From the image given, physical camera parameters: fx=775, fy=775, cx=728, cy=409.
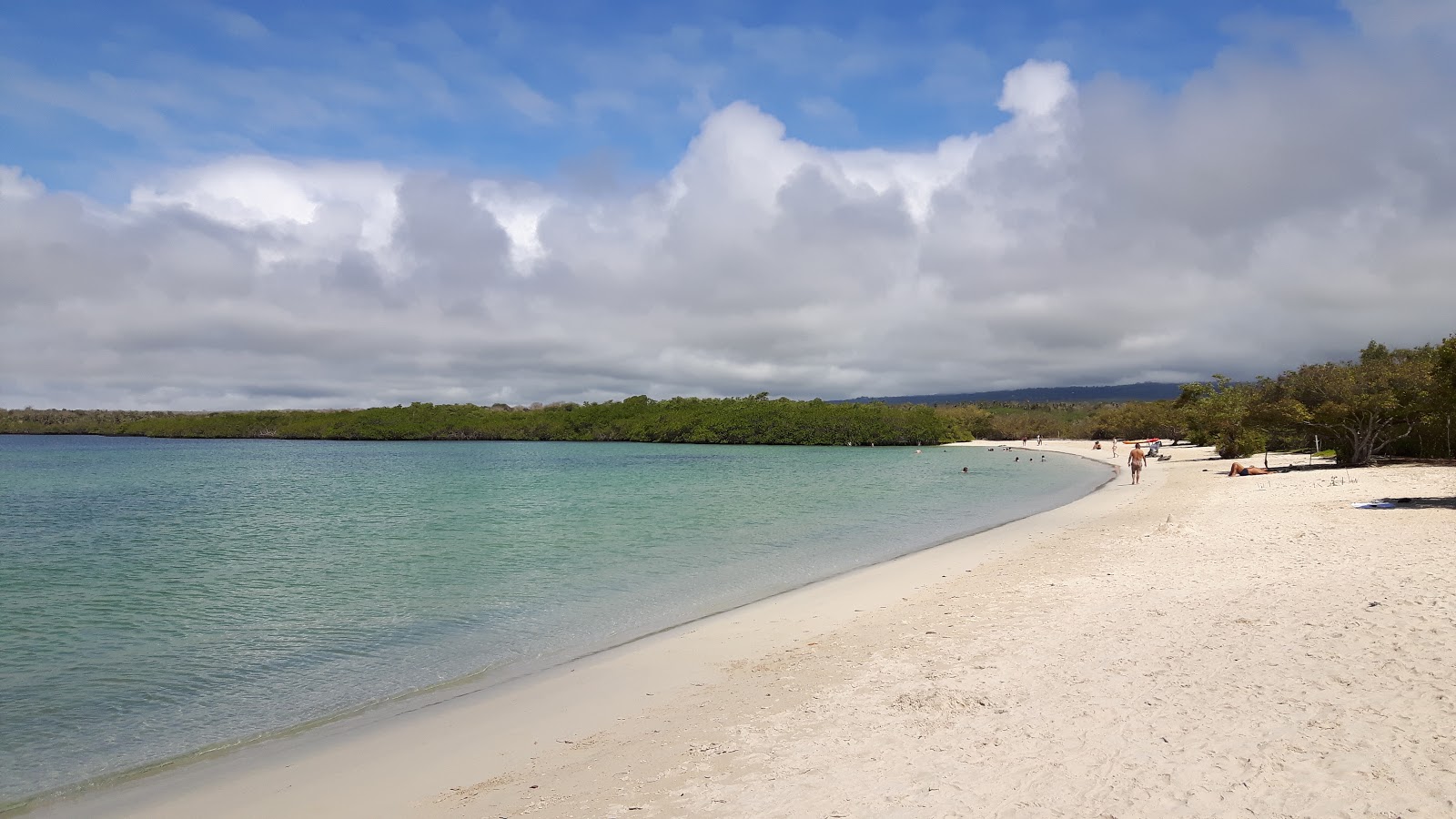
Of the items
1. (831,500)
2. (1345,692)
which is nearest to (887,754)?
(1345,692)

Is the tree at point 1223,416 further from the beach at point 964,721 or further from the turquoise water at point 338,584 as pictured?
the beach at point 964,721

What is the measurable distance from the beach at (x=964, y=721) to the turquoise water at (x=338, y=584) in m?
1.59

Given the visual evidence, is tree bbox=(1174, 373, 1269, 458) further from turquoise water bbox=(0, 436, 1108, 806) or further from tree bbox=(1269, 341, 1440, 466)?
turquoise water bbox=(0, 436, 1108, 806)

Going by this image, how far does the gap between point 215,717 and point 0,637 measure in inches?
264

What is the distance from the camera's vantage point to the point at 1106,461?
5878 centimetres

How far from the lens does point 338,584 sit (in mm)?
15680

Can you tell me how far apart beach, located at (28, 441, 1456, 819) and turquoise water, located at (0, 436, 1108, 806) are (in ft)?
5.22

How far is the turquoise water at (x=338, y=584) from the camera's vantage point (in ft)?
27.9

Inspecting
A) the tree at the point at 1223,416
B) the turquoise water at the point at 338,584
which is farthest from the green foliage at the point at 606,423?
the turquoise water at the point at 338,584

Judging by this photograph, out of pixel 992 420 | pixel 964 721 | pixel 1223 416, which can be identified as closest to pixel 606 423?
pixel 992 420

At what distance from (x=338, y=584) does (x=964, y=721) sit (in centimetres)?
1364

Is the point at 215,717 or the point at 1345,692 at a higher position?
the point at 1345,692

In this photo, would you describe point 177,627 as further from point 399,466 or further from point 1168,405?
point 1168,405

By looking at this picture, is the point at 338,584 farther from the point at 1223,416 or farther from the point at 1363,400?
the point at 1223,416
